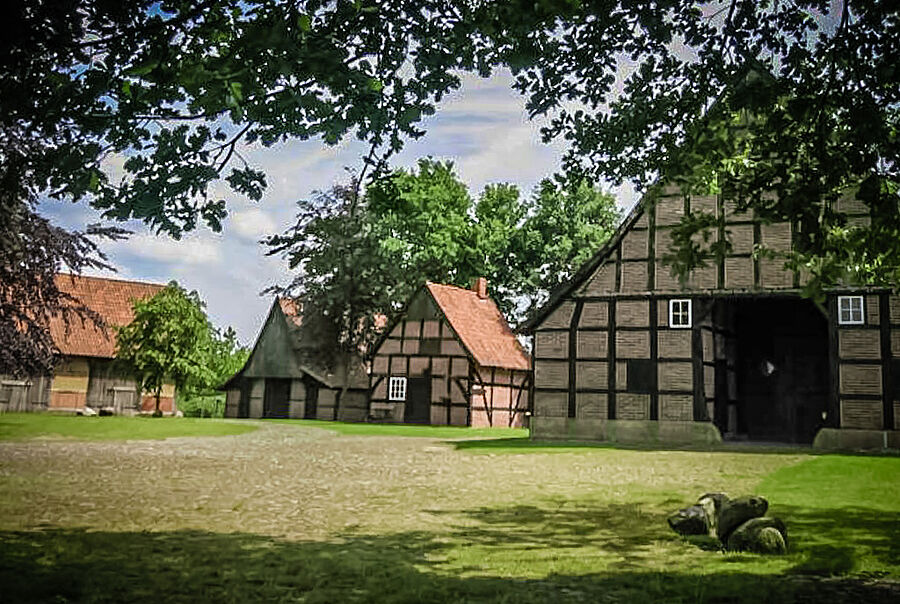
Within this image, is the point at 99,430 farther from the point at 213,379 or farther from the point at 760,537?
the point at 760,537

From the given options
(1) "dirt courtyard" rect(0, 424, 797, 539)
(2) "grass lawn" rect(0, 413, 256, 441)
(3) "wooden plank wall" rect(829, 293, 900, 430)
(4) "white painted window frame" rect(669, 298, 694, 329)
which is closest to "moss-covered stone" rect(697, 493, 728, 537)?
(1) "dirt courtyard" rect(0, 424, 797, 539)

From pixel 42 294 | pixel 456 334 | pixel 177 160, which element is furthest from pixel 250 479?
pixel 456 334

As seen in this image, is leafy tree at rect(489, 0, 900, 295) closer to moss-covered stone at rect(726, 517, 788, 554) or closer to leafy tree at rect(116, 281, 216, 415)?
moss-covered stone at rect(726, 517, 788, 554)

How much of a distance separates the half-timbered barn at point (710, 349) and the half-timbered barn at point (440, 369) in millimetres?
11976

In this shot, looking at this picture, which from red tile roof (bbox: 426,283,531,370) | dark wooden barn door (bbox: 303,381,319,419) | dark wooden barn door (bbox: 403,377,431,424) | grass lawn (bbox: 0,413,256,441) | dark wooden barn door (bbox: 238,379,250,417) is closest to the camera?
grass lawn (bbox: 0,413,256,441)

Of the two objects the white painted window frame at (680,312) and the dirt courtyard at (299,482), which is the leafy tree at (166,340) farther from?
the white painted window frame at (680,312)

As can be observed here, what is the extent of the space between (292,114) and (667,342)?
70.6 ft

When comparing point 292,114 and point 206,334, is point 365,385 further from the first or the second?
point 292,114

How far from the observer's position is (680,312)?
25.0 metres

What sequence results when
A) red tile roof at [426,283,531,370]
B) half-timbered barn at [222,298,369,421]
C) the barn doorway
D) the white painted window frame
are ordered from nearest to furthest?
the white painted window frame, the barn doorway, red tile roof at [426,283,531,370], half-timbered barn at [222,298,369,421]

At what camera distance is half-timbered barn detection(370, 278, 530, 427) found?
127 ft

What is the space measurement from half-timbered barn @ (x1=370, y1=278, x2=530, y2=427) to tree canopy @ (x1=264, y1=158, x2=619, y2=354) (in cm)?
358

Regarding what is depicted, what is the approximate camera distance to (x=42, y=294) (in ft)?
58.0

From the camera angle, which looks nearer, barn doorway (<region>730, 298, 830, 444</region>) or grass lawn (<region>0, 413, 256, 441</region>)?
grass lawn (<region>0, 413, 256, 441</region>)
